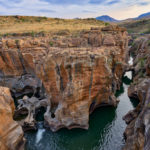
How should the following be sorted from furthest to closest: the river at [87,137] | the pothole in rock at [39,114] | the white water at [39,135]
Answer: the pothole in rock at [39,114]
the white water at [39,135]
the river at [87,137]

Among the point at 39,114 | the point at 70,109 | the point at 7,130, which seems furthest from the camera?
the point at 39,114

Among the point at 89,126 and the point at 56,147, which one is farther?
the point at 89,126

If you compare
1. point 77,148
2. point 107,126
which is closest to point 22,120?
point 77,148

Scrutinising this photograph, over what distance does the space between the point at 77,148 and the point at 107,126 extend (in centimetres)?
454

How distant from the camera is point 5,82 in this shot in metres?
23.0

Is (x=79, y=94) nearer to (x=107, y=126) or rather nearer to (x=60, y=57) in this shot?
(x=60, y=57)

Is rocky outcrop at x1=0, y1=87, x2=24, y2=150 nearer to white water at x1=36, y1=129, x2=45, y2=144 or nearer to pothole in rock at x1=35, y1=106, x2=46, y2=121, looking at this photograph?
white water at x1=36, y1=129, x2=45, y2=144

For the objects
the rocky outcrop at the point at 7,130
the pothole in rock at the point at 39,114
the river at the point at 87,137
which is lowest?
the river at the point at 87,137

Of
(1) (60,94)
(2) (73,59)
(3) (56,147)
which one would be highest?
(2) (73,59)

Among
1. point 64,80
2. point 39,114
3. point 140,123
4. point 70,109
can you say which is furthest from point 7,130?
point 140,123

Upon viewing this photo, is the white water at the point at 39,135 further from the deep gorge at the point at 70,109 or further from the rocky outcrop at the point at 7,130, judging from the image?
the rocky outcrop at the point at 7,130

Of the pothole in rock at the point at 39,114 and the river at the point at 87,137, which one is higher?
the pothole in rock at the point at 39,114

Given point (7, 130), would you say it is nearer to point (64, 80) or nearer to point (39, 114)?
point (64, 80)

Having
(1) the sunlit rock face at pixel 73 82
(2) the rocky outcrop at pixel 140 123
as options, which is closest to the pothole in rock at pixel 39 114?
(1) the sunlit rock face at pixel 73 82
